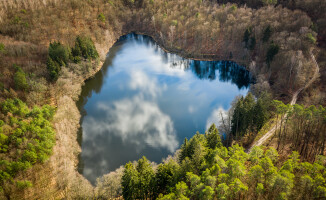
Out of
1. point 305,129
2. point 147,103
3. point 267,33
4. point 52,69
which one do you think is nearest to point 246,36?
point 267,33

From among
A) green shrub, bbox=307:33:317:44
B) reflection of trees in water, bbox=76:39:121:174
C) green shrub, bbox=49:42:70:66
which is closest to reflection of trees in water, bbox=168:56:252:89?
green shrub, bbox=307:33:317:44

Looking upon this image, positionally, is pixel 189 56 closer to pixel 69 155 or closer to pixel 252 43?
pixel 252 43

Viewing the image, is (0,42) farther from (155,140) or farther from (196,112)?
(196,112)

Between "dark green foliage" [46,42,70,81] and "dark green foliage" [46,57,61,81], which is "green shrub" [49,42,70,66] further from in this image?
"dark green foliage" [46,57,61,81]

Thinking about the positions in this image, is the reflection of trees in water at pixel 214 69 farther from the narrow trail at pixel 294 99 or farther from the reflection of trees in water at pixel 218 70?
the narrow trail at pixel 294 99

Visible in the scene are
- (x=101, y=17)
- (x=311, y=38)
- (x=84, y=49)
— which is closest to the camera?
(x=311, y=38)

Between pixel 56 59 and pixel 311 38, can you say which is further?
pixel 56 59

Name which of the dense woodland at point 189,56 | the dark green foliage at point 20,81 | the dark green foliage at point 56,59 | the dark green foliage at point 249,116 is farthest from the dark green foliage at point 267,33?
the dark green foliage at point 20,81
